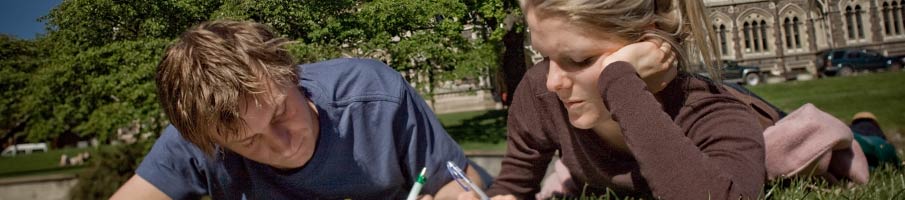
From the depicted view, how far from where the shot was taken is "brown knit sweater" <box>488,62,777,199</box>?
1.40 metres

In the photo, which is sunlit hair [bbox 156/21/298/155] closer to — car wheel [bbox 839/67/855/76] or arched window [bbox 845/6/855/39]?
arched window [bbox 845/6/855/39]

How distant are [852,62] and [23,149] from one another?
377 cm

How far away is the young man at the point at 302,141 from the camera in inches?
58.5

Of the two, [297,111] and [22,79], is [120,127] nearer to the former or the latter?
[22,79]

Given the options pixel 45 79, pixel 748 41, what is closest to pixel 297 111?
pixel 45 79

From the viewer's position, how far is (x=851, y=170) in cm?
205

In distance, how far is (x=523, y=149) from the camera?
6.62 ft

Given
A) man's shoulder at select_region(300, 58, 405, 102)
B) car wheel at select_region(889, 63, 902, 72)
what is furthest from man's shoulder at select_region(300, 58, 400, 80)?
car wheel at select_region(889, 63, 902, 72)

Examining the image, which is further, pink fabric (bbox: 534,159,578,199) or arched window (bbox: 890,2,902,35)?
arched window (bbox: 890,2,902,35)

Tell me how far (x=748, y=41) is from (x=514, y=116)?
1405 millimetres

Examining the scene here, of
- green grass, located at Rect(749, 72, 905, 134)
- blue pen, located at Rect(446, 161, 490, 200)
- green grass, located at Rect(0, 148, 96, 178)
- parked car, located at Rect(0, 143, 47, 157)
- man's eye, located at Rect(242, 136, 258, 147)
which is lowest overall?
green grass, located at Rect(749, 72, 905, 134)

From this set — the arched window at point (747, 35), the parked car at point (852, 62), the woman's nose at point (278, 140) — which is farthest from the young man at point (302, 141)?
the parked car at point (852, 62)

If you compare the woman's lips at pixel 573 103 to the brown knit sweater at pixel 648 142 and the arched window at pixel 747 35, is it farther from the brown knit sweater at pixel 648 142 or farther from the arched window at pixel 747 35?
the arched window at pixel 747 35

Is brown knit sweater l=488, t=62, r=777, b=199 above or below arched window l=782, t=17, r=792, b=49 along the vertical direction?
below
